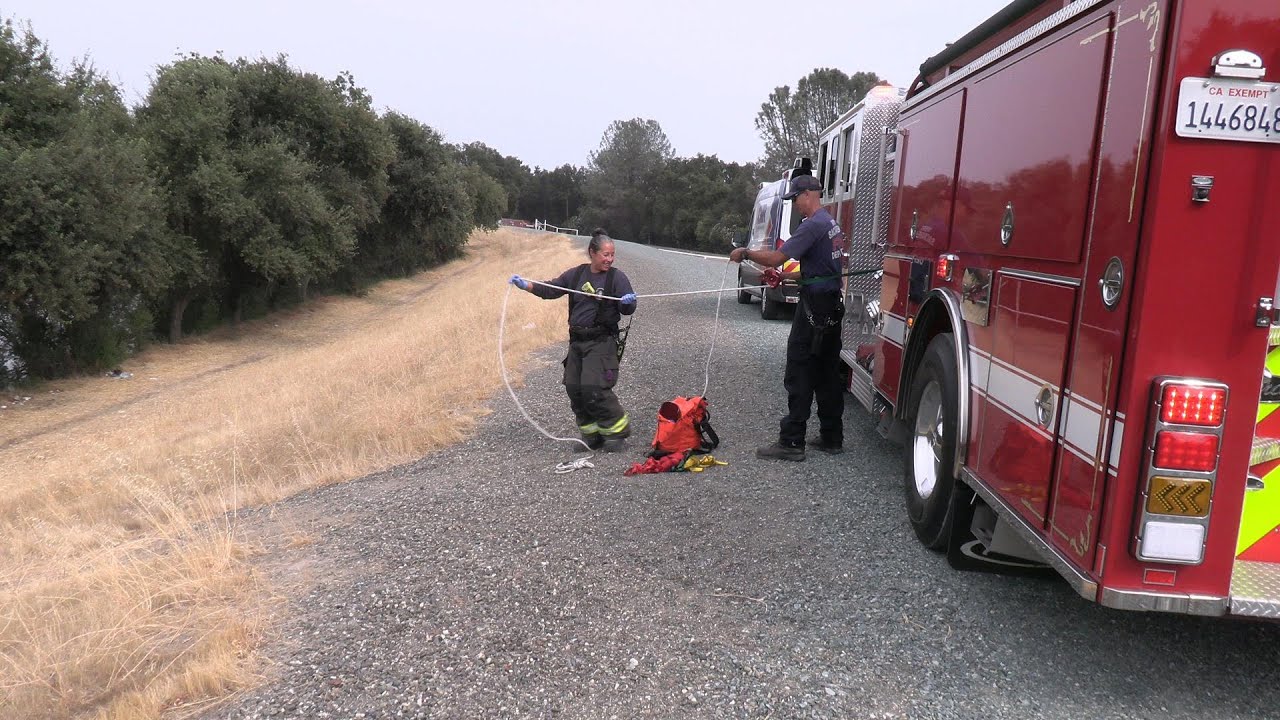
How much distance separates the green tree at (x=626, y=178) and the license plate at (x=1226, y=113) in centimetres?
8050

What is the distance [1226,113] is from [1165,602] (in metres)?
1.58

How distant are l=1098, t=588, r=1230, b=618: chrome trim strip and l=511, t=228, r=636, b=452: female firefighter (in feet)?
14.7

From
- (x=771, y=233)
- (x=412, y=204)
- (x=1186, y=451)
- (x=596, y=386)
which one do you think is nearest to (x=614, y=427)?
(x=596, y=386)

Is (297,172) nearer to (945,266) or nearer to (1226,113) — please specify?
(945,266)

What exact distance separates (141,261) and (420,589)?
681 inches

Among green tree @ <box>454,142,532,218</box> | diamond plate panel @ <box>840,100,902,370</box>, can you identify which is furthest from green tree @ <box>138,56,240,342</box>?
green tree @ <box>454,142,532,218</box>

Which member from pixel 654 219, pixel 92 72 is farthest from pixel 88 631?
pixel 654 219

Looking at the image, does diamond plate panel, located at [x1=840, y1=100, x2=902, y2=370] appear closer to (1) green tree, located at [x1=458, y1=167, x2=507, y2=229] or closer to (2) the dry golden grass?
(2) the dry golden grass

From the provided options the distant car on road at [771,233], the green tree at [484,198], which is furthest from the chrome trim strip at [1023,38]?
the green tree at [484,198]

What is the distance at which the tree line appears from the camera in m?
15.8

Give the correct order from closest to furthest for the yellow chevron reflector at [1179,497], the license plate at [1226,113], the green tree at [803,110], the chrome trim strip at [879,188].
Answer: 1. the license plate at [1226,113]
2. the yellow chevron reflector at [1179,497]
3. the chrome trim strip at [879,188]
4. the green tree at [803,110]

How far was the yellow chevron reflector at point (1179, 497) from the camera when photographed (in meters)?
2.73

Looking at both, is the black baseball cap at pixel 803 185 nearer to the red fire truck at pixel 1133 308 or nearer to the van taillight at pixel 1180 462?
the red fire truck at pixel 1133 308

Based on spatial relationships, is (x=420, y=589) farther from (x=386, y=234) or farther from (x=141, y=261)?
(x=386, y=234)
